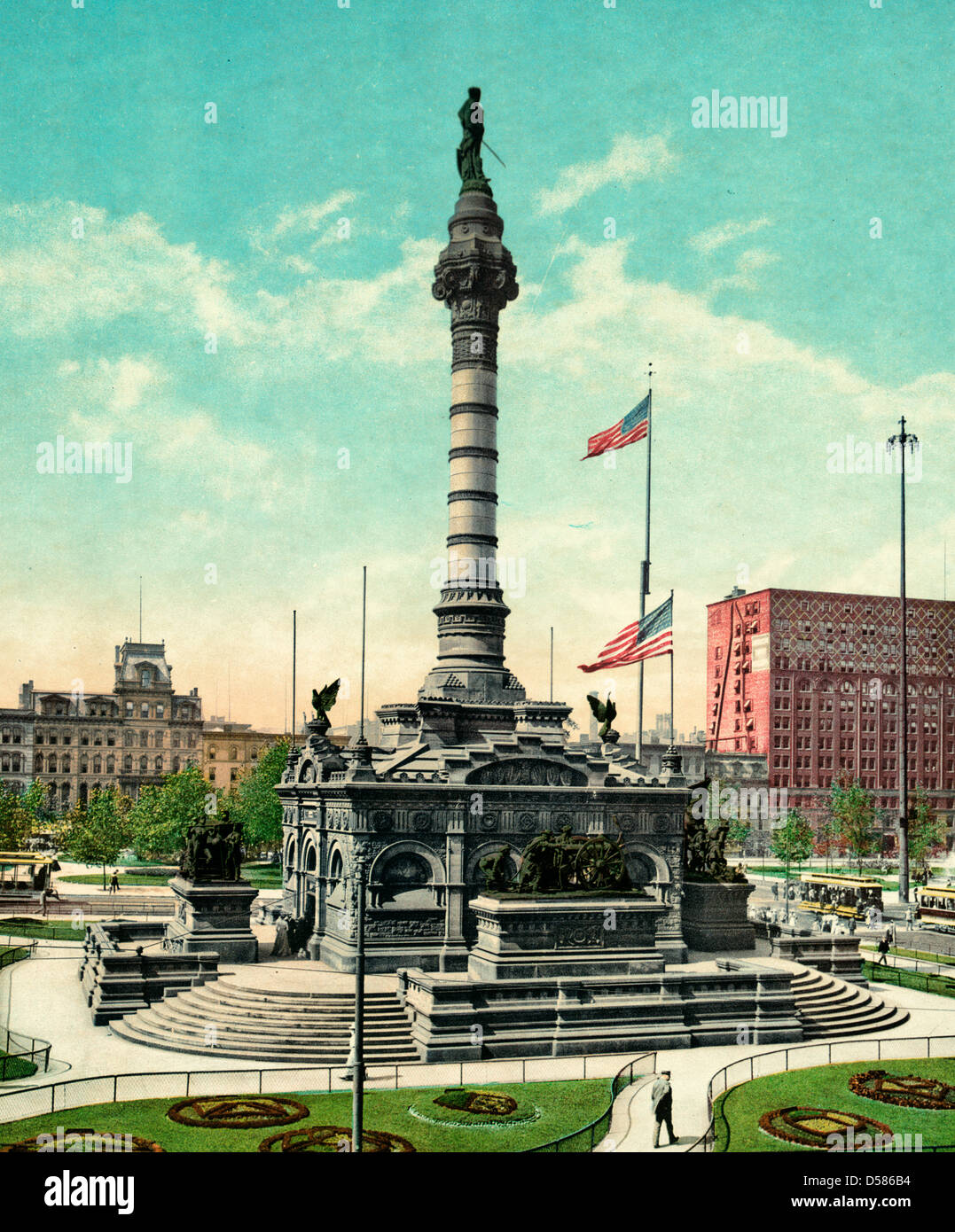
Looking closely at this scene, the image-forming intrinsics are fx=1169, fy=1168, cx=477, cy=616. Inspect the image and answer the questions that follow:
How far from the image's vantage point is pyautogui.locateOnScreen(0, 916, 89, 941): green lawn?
50875 millimetres

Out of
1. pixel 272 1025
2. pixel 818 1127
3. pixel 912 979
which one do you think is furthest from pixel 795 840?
pixel 818 1127

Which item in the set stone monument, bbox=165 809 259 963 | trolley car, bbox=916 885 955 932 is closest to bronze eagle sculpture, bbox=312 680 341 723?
stone monument, bbox=165 809 259 963

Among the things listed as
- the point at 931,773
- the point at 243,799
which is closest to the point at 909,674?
the point at 931,773

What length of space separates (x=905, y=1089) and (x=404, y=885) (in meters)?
17.6

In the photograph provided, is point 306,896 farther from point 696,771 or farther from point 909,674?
point 909,674

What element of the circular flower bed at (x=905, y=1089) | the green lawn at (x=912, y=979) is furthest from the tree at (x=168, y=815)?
the circular flower bed at (x=905, y=1089)

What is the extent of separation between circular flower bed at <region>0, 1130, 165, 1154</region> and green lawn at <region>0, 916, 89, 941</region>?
2965cm

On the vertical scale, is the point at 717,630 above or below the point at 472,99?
below

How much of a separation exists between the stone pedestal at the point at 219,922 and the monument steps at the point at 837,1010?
735 inches
